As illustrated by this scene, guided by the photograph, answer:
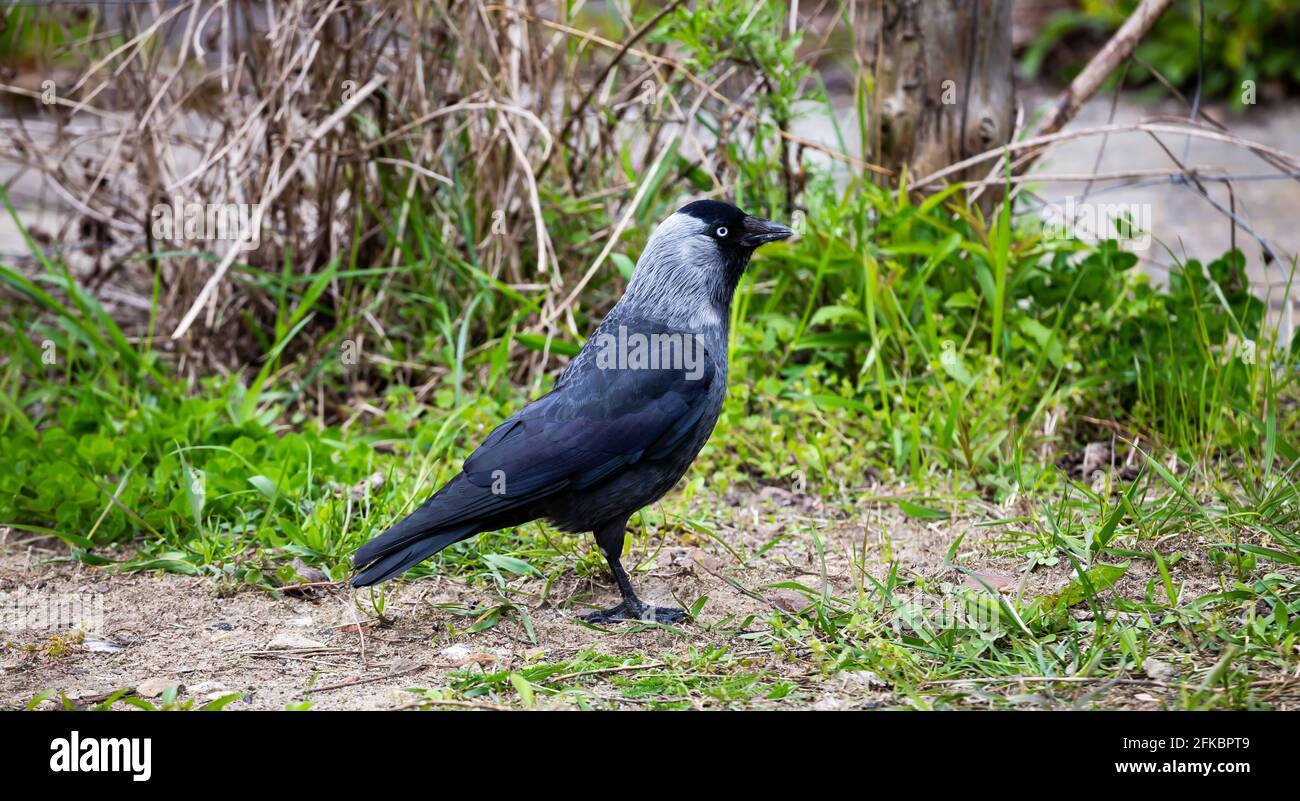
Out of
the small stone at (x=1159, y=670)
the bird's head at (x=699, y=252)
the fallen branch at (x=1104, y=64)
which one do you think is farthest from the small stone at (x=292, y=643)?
the fallen branch at (x=1104, y=64)

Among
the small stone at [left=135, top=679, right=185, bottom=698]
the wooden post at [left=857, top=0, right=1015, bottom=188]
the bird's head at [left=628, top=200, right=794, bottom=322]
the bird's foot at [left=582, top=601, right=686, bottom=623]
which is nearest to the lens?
the small stone at [left=135, top=679, right=185, bottom=698]

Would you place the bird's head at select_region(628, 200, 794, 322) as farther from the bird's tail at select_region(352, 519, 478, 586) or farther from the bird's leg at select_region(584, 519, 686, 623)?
the bird's tail at select_region(352, 519, 478, 586)

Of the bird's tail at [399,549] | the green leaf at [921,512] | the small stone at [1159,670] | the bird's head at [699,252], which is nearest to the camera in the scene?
the small stone at [1159,670]

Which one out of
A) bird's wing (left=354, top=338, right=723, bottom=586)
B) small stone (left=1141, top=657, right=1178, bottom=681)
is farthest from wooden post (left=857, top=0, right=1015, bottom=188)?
small stone (left=1141, top=657, right=1178, bottom=681)

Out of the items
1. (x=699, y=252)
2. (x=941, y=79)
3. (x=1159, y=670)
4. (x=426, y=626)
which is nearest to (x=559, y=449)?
(x=426, y=626)

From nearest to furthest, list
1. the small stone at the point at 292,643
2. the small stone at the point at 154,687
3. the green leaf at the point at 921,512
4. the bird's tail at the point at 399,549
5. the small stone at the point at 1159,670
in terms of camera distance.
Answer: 1. the small stone at the point at 1159,670
2. the small stone at the point at 154,687
3. the bird's tail at the point at 399,549
4. the small stone at the point at 292,643
5. the green leaf at the point at 921,512

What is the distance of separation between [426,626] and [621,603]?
54 centimetres

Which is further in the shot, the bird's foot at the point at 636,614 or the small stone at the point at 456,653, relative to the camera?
the bird's foot at the point at 636,614

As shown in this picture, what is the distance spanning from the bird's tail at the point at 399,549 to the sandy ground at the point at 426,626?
230 mm

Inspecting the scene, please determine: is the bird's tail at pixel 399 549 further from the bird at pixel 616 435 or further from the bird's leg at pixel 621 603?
the bird's leg at pixel 621 603

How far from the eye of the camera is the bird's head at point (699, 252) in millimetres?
3434

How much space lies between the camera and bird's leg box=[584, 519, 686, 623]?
316cm

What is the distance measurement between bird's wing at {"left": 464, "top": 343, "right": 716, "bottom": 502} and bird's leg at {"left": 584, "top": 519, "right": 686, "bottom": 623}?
20 cm

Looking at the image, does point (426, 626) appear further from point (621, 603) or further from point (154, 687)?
point (154, 687)
